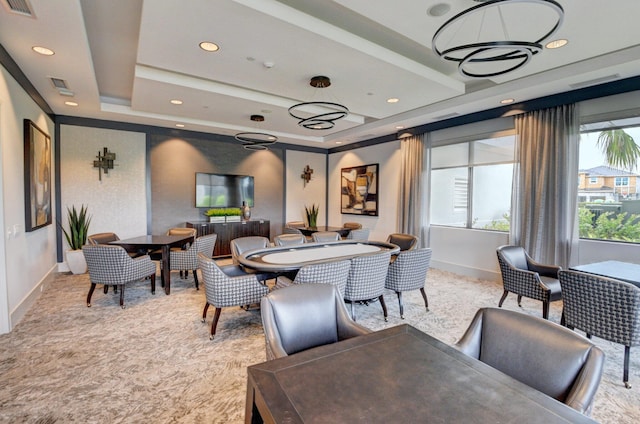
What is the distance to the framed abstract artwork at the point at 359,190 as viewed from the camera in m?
7.57

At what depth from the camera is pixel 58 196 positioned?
5.73m

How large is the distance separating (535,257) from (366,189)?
395cm

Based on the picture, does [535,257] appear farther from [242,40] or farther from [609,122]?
[242,40]

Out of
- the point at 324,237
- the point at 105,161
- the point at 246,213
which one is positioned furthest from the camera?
the point at 246,213

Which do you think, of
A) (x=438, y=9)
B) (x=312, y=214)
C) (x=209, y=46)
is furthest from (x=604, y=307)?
(x=312, y=214)

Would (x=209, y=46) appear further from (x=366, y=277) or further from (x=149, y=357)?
(x=149, y=357)

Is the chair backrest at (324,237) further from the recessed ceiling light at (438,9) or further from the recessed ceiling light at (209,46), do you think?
the recessed ceiling light at (438,9)

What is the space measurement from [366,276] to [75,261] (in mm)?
5297

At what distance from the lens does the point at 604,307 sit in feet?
8.20

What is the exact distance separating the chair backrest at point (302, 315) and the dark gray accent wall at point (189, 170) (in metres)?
5.81

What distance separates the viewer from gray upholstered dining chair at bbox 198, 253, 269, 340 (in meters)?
3.09

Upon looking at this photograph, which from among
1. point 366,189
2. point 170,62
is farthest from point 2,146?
point 366,189

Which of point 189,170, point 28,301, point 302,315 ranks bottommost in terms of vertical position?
point 28,301

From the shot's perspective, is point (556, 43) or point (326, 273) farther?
point (556, 43)
